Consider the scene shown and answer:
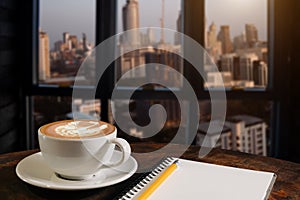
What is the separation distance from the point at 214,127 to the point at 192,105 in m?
0.24

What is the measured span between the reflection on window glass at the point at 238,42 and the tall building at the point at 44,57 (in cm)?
110

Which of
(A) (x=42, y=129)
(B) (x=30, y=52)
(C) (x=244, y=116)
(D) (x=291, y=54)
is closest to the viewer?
(A) (x=42, y=129)

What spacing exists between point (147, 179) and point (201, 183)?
0.43 feet

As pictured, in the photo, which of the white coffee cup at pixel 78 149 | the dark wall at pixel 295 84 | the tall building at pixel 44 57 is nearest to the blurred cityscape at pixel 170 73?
the tall building at pixel 44 57

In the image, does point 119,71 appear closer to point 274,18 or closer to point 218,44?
point 218,44

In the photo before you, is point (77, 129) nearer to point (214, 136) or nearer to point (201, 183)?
point (201, 183)

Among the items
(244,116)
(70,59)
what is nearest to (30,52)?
(70,59)

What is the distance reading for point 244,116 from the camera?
88.2 inches

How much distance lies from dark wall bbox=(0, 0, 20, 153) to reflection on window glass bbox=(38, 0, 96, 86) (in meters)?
0.17

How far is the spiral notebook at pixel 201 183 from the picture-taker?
773 millimetres

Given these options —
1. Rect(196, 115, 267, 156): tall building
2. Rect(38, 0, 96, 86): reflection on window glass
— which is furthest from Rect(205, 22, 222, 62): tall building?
Rect(38, 0, 96, 86): reflection on window glass

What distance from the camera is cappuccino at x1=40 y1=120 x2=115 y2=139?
2.74 feet

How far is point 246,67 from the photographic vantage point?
222 cm

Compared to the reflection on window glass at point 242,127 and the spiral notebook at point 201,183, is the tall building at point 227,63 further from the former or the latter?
the spiral notebook at point 201,183
